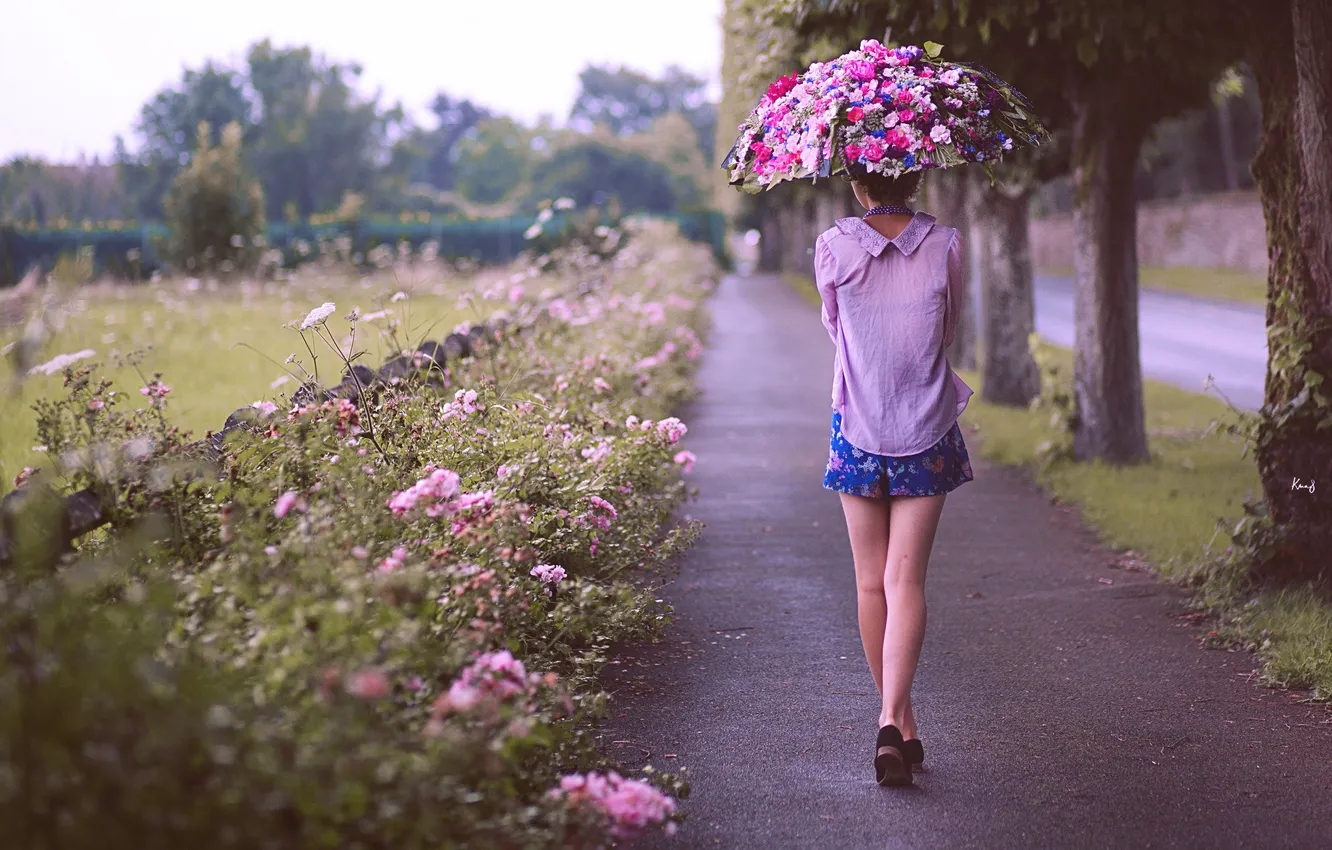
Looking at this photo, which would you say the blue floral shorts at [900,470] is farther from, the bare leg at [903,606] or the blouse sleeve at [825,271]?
the blouse sleeve at [825,271]

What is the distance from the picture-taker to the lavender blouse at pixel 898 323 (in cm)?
453

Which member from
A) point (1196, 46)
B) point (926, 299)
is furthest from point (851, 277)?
point (1196, 46)

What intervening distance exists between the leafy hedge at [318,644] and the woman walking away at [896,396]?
3.33ft

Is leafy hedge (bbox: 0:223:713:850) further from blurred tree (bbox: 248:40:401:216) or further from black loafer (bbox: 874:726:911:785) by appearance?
blurred tree (bbox: 248:40:401:216)

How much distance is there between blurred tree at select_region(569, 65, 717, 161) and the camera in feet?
528

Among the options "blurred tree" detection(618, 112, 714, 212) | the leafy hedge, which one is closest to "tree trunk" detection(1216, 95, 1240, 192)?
the leafy hedge

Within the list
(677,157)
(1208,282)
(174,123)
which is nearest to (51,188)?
(1208,282)

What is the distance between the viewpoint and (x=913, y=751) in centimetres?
468

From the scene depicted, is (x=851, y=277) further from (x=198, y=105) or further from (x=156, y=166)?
(x=198, y=105)

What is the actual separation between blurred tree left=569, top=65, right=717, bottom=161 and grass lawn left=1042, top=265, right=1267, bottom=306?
118436 millimetres

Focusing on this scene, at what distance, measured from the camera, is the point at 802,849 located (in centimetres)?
406

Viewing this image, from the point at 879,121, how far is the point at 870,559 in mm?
1524

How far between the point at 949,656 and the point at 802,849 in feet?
7.77

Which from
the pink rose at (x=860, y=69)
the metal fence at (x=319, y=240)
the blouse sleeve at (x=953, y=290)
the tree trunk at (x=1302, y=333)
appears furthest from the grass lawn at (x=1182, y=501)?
the metal fence at (x=319, y=240)
